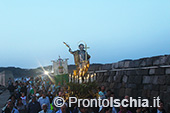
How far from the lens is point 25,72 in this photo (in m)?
70.1

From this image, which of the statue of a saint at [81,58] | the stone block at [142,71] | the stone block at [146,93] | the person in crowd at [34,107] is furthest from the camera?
the statue of a saint at [81,58]

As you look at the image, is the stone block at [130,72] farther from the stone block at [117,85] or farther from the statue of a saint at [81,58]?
the statue of a saint at [81,58]

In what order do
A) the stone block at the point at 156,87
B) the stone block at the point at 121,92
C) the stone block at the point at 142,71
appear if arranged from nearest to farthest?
the stone block at the point at 156,87 → the stone block at the point at 142,71 → the stone block at the point at 121,92

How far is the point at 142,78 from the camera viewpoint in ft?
42.0

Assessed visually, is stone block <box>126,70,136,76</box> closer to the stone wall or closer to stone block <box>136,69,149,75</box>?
the stone wall

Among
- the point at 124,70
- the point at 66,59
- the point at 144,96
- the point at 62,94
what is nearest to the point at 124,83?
the point at 124,70

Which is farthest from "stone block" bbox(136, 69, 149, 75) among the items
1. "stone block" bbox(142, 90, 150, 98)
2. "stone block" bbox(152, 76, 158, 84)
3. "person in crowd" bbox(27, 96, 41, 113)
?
"person in crowd" bbox(27, 96, 41, 113)

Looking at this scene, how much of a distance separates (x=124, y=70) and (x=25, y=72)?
192 feet

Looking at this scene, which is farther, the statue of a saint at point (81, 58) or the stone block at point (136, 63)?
the statue of a saint at point (81, 58)

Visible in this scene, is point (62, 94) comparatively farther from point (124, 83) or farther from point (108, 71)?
point (108, 71)

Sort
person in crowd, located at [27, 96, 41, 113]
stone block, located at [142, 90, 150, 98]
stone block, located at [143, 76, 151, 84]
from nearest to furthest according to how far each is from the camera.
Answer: person in crowd, located at [27, 96, 41, 113] → stone block, located at [142, 90, 150, 98] → stone block, located at [143, 76, 151, 84]

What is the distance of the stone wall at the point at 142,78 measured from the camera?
11.0m

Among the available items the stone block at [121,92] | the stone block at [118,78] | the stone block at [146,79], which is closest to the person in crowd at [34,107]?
the stone block at [121,92]

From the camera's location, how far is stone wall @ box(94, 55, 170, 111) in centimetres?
1102
